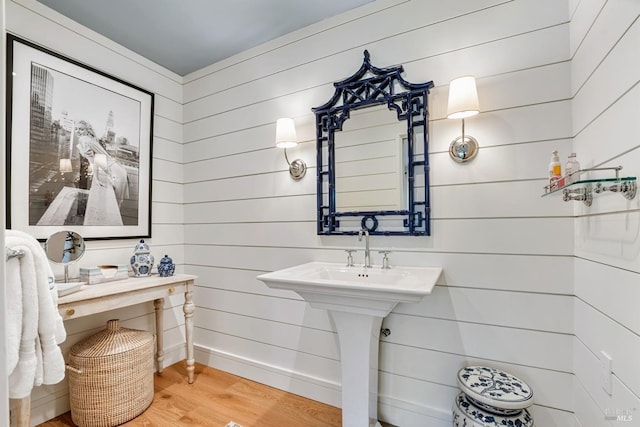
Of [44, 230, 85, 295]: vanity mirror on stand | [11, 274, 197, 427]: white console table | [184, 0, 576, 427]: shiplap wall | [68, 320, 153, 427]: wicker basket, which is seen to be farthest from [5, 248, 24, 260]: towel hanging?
[184, 0, 576, 427]: shiplap wall

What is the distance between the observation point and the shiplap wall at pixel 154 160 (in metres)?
1.83

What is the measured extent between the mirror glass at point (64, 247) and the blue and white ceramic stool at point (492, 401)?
224 centimetres

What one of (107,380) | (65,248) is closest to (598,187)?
(107,380)

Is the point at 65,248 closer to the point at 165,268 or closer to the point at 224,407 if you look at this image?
the point at 165,268

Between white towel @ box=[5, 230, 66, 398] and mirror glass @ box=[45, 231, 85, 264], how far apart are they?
27.9 inches

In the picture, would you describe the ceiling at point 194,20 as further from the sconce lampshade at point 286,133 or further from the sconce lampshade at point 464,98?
the sconce lampshade at point 464,98

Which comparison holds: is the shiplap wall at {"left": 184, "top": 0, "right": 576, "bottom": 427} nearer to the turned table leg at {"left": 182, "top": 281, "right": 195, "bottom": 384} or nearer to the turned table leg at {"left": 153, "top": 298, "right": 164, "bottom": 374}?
the turned table leg at {"left": 182, "top": 281, "right": 195, "bottom": 384}

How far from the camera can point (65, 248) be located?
1.83m

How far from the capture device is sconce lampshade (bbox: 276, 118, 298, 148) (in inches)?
79.4

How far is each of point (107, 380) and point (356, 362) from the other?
142cm

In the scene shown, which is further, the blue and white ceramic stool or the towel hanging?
the blue and white ceramic stool

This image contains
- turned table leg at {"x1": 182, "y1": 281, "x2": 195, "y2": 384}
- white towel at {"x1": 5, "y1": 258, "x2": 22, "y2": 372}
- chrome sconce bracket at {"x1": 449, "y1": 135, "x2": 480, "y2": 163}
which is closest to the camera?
white towel at {"x1": 5, "y1": 258, "x2": 22, "y2": 372}

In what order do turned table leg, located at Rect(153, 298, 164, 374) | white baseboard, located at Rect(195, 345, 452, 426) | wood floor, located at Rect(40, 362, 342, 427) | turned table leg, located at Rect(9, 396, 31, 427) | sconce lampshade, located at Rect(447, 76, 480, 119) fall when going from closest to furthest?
turned table leg, located at Rect(9, 396, 31, 427)
sconce lampshade, located at Rect(447, 76, 480, 119)
white baseboard, located at Rect(195, 345, 452, 426)
wood floor, located at Rect(40, 362, 342, 427)
turned table leg, located at Rect(153, 298, 164, 374)

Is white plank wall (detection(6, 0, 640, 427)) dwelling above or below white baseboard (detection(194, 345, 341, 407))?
above
